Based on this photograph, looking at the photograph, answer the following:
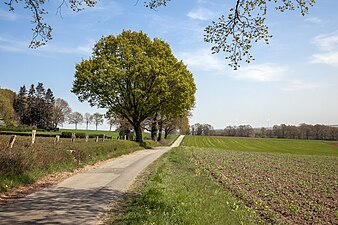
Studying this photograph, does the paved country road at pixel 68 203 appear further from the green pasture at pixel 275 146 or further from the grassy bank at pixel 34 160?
the green pasture at pixel 275 146

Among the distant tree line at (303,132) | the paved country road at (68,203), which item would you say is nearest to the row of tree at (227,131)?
the distant tree line at (303,132)

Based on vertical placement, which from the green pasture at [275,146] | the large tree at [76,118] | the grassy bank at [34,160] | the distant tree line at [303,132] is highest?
the large tree at [76,118]

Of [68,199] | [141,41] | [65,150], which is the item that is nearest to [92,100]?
[141,41]

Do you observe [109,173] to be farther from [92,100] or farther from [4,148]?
[92,100]

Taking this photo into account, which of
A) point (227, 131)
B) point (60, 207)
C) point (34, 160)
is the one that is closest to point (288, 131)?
point (227, 131)

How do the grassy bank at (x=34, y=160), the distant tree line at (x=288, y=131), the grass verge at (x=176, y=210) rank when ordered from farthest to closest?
the distant tree line at (x=288, y=131) → the grassy bank at (x=34, y=160) → the grass verge at (x=176, y=210)

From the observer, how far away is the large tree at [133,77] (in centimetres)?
→ 3928

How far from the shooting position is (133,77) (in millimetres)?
39500

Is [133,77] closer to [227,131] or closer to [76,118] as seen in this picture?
[76,118]

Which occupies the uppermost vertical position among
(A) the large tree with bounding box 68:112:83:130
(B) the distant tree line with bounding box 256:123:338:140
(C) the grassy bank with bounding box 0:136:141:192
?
(A) the large tree with bounding box 68:112:83:130

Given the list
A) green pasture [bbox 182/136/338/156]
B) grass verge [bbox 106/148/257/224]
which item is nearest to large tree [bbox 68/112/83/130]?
green pasture [bbox 182/136/338/156]

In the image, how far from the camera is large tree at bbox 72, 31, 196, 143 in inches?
1547

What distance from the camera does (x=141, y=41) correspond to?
4191 cm

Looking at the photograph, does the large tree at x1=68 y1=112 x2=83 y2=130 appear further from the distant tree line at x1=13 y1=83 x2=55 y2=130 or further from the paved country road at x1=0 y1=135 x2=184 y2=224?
the paved country road at x1=0 y1=135 x2=184 y2=224
